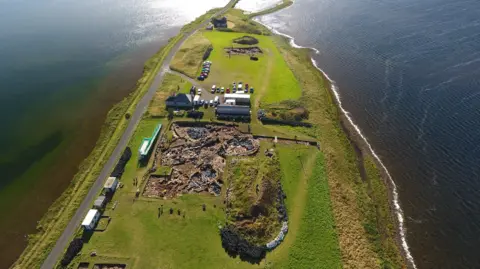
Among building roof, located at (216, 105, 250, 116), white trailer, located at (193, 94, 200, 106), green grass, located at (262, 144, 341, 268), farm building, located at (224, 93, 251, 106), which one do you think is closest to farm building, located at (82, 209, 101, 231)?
green grass, located at (262, 144, 341, 268)

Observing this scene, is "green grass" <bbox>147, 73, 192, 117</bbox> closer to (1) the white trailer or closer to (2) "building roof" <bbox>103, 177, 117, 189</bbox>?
(1) the white trailer

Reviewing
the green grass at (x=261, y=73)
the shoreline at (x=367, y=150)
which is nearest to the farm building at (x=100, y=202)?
the shoreline at (x=367, y=150)

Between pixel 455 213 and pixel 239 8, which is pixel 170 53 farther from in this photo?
pixel 455 213

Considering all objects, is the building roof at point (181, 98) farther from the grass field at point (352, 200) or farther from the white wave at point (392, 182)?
the white wave at point (392, 182)

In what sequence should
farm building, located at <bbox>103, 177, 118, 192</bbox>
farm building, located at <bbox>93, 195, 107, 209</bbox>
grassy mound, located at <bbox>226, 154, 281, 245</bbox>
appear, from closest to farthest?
grassy mound, located at <bbox>226, 154, 281, 245</bbox>
farm building, located at <bbox>93, 195, 107, 209</bbox>
farm building, located at <bbox>103, 177, 118, 192</bbox>

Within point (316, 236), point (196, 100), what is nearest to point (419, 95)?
point (316, 236)
